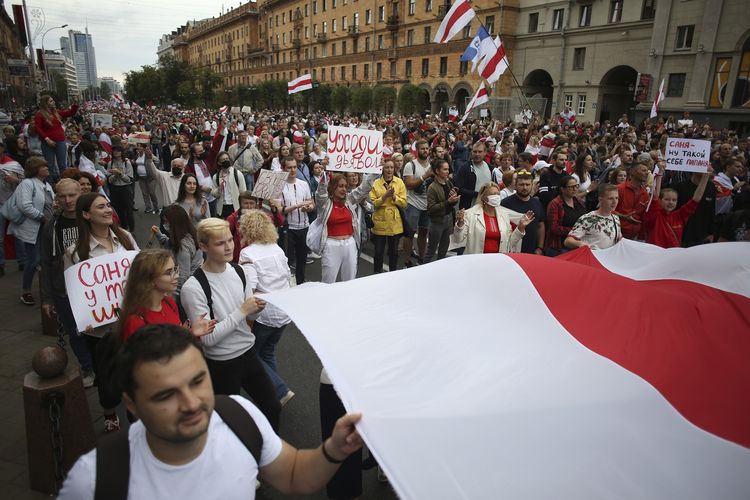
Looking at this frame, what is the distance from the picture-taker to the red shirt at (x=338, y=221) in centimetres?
569

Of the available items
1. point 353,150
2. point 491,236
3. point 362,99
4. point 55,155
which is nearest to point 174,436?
point 491,236

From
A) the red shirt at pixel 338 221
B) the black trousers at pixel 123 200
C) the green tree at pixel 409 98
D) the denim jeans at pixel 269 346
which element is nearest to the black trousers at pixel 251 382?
the denim jeans at pixel 269 346

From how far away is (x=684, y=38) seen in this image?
29.9m

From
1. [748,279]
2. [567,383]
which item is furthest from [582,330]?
[748,279]

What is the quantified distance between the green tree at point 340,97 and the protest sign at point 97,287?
56674mm

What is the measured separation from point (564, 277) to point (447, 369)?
51.5 inches

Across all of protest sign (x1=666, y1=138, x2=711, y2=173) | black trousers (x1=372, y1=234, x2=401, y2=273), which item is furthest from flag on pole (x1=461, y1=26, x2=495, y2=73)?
black trousers (x1=372, y1=234, x2=401, y2=273)

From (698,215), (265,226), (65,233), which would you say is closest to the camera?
(65,233)

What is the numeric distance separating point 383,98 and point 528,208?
4975cm

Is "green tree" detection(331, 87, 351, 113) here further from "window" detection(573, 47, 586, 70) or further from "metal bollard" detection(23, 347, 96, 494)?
"metal bollard" detection(23, 347, 96, 494)

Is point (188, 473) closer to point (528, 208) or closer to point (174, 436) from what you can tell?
point (174, 436)

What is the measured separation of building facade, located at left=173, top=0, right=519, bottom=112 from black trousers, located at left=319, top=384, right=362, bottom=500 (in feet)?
82.7

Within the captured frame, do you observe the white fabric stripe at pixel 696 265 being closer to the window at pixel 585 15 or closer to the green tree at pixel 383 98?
the window at pixel 585 15

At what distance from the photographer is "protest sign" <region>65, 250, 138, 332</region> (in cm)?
337
